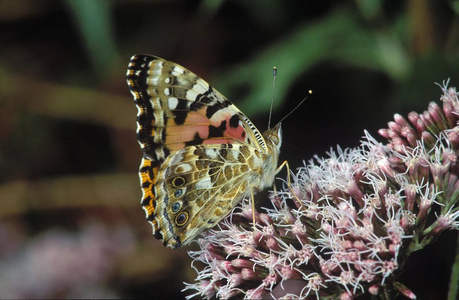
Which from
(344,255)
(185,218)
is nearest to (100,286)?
(185,218)

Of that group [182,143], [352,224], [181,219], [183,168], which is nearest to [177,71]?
[182,143]

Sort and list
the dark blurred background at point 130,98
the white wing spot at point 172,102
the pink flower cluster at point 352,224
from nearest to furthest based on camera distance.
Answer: the pink flower cluster at point 352,224, the white wing spot at point 172,102, the dark blurred background at point 130,98

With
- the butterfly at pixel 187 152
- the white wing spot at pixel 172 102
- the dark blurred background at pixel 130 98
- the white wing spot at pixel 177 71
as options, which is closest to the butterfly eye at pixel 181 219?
the butterfly at pixel 187 152

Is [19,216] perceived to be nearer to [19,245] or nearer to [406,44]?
[19,245]

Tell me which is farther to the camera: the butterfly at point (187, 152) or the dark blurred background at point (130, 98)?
the dark blurred background at point (130, 98)

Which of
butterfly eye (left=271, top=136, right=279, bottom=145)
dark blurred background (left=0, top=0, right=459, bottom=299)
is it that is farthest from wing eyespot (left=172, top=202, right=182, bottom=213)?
dark blurred background (left=0, top=0, right=459, bottom=299)

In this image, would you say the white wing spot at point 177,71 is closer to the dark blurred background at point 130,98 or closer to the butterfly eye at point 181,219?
the butterfly eye at point 181,219

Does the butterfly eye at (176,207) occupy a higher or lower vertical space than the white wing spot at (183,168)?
lower
